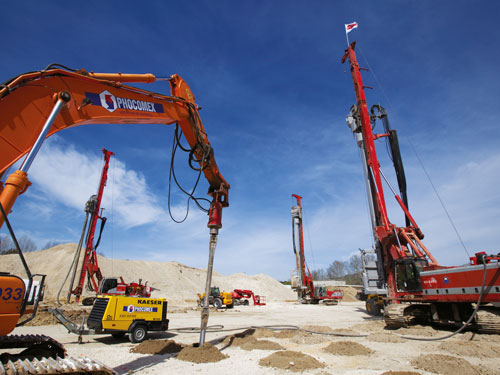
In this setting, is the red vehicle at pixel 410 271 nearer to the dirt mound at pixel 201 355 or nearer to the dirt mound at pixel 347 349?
the dirt mound at pixel 347 349

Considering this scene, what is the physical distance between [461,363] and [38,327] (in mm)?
17760

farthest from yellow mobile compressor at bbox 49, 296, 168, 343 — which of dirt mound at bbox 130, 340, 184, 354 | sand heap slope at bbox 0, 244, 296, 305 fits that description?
sand heap slope at bbox 0, 244, 296, 305

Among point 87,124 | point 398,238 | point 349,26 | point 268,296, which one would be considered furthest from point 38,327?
point 268,296

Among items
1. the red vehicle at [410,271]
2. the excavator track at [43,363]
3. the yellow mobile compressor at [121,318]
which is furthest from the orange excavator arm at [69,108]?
the red vehicle at [410,271]

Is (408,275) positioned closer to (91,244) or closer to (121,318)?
(121,318)

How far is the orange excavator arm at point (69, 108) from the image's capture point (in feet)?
14.0

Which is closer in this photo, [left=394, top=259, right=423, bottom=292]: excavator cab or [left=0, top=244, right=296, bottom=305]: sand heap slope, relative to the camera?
[left=394, top=259, right=423, bottom=292]: excavator cab

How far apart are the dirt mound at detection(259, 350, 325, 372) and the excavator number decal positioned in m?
5.55

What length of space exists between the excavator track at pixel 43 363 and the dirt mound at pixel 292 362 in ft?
13.7

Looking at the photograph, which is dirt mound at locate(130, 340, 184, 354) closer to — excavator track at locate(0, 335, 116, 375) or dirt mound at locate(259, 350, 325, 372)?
dirt mound at locate(259, 350, 325, 372)

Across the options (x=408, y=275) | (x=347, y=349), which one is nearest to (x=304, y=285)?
(x=408, y=275)

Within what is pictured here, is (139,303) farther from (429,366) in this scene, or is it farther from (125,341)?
(429,366)

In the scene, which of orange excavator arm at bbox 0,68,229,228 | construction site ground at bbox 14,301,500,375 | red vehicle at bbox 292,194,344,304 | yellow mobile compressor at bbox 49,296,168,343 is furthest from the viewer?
red vehicle at bbox 292,194,344,304

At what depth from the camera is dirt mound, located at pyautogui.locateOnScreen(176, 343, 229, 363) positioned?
7.61 m
